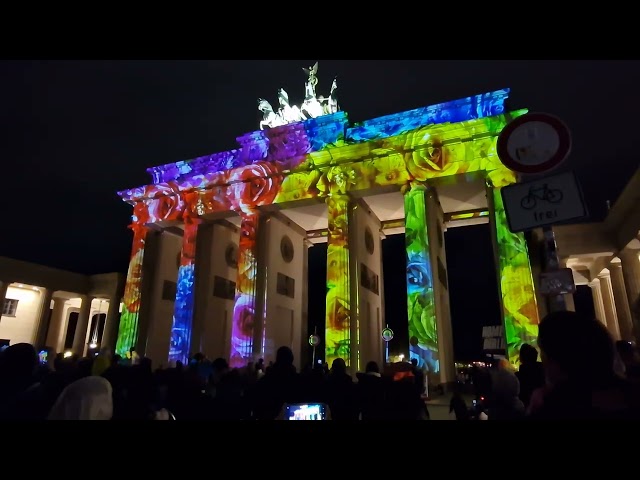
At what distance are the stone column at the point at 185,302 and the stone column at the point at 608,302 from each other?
27.4m

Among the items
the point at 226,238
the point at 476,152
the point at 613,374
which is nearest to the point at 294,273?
the point at 226,238

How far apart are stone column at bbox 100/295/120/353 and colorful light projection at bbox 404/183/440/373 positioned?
78.4ft

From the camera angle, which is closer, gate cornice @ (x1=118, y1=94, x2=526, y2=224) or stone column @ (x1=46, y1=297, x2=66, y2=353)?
gate cornice @ (x1=118, y1=94, x2=526, y2=224)

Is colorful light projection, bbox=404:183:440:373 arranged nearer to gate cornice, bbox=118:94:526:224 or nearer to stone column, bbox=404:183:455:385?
stone column, bbox=404:183:455:385

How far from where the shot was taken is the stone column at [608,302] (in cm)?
2683

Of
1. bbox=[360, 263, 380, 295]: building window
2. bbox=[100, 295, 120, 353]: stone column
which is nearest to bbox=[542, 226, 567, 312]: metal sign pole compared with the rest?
bbox=[360, 263, 380, 295]: building window

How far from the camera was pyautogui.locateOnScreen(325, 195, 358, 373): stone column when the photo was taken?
63.3ft

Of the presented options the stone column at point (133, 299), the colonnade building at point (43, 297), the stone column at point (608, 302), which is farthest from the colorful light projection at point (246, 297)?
the stone column at point (608, 302)

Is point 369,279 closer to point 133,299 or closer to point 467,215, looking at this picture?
point 467,215

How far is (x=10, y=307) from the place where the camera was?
107 feet

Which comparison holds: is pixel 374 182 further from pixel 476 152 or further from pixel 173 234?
pixel 173 234

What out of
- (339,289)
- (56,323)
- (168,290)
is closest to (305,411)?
(339,289)

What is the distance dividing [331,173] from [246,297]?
27.9ft

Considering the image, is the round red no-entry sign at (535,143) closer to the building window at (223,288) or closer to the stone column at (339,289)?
the stone column at (339,289)
